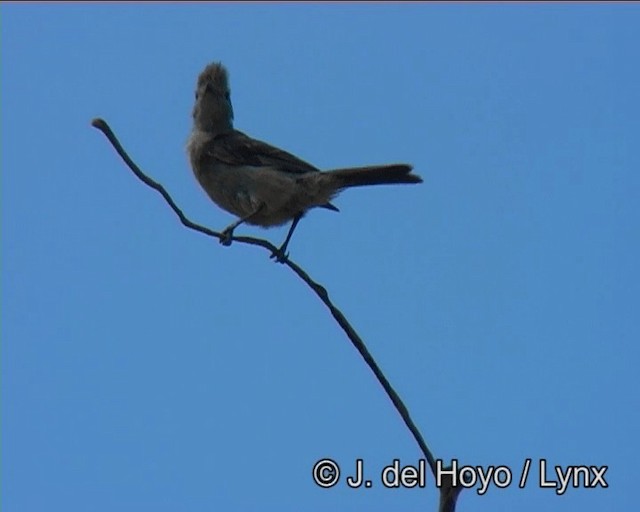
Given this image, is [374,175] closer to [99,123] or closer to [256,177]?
[256,177]

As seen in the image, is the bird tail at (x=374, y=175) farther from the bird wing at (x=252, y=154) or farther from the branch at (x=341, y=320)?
the branch at (x=341, y=320)

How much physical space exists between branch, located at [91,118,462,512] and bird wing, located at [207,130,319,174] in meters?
2.75

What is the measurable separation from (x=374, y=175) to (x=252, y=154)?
1.34 metres

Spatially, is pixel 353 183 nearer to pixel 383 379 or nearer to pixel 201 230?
pixel 201 230

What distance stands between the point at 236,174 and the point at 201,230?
335 centimetres

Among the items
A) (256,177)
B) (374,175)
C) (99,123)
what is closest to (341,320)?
(99,123)

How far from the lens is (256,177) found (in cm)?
627

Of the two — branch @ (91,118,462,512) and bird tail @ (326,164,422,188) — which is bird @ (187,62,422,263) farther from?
Answer: branch @ (91,118,462,512)

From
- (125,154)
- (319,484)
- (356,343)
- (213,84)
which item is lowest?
(356,343)

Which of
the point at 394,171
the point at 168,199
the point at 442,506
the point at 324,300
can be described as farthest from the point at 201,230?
the point at 394,171

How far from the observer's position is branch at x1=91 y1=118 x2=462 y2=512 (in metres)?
1.75

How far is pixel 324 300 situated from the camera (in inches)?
104

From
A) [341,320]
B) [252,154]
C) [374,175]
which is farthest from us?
[252,154]

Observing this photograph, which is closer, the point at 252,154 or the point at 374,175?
the point at 374,175
